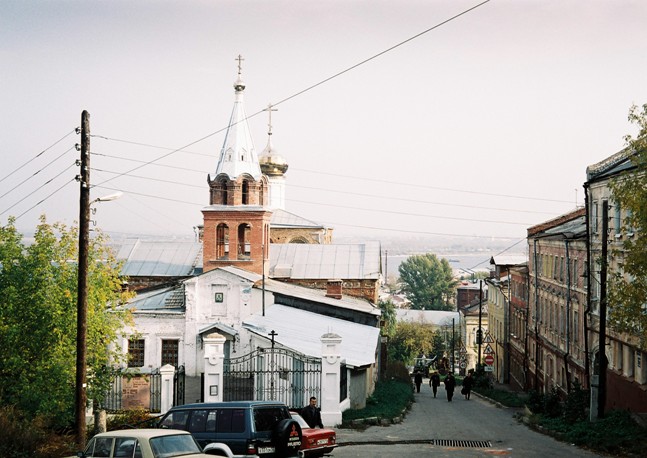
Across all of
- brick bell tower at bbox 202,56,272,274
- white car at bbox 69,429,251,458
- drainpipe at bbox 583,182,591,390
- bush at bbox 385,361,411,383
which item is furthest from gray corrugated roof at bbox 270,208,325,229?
white car at bbox 69,429,251,458

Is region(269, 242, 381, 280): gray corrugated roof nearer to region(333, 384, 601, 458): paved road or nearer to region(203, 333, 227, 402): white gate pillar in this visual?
region(333, 384, 601, 458): paved road

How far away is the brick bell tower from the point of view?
166 ft

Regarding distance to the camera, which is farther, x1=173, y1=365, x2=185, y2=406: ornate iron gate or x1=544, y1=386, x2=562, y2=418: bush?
x1=544, y1=386, x2=562, y2=418: bush

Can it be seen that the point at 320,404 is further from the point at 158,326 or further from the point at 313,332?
the point at 158,326

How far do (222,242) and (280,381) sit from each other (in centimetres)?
2162

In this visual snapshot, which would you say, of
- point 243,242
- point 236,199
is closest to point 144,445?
point 236,199

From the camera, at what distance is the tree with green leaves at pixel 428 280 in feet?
565

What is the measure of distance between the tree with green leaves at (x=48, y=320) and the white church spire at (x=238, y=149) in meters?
19.1

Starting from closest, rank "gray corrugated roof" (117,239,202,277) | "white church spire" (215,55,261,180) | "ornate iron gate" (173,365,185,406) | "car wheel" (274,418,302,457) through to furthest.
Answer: "car wheel" (274,418,302,457) → "ornate iron gate" (173,365,185,406) → "white church spire" (215,55,261,180) → "gray corrugated roof" (117,239,202,277)

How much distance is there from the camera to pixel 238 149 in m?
50.7

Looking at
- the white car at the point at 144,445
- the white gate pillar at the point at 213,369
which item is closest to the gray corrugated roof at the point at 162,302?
the white gate pillar at the point at 213,369

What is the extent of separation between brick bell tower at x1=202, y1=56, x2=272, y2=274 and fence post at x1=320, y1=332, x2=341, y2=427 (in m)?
22.4

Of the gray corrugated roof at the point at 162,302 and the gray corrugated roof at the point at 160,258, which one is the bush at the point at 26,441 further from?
the gray corrugated roof at the point at 160,258

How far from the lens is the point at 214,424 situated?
1919 cm
